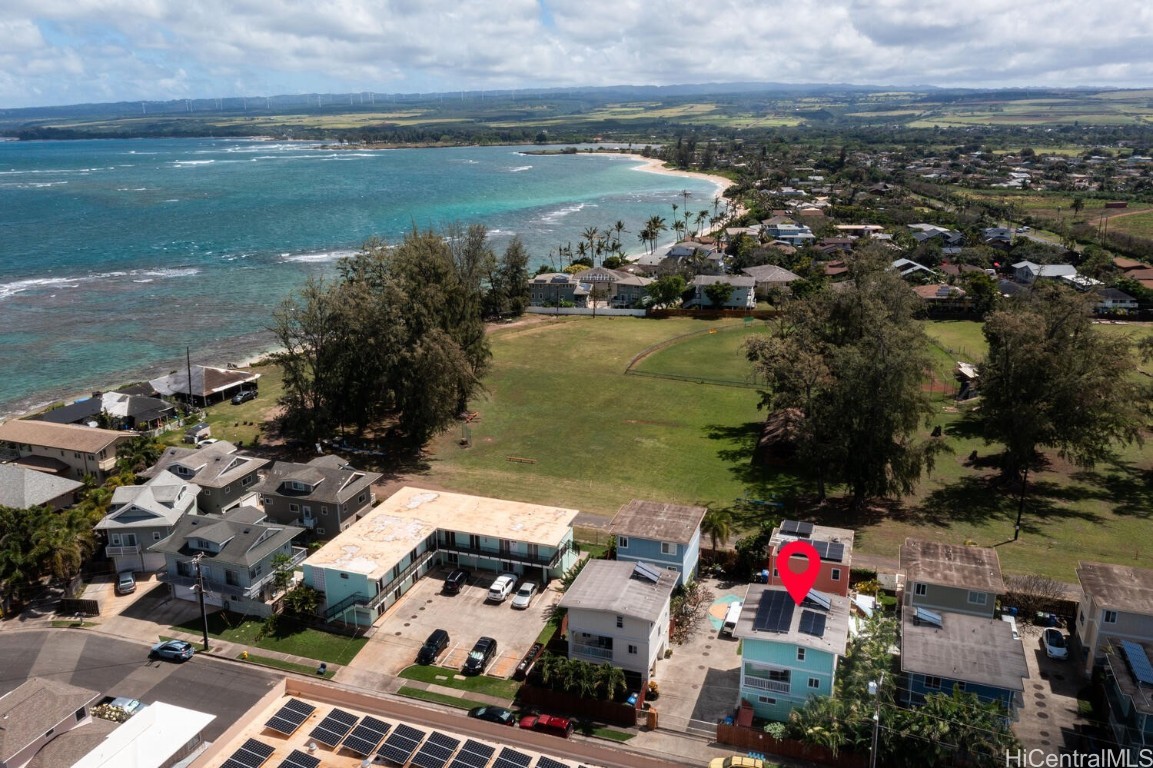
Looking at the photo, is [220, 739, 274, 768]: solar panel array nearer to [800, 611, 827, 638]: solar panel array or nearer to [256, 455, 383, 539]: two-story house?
[256, 455, 383, 539]: two-story house

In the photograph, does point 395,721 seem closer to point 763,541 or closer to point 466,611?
point 466,611

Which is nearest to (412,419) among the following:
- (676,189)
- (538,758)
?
(538,758)

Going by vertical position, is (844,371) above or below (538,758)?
above

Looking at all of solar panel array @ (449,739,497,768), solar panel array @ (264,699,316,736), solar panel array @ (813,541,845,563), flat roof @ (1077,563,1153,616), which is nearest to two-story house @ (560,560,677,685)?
solar panel array @ (449,739,497,768)

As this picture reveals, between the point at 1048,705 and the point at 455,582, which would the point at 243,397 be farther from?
the point at 1048,705

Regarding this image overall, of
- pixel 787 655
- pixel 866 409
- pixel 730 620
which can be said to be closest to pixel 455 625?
pixel 730 620

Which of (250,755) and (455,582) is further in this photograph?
(455,582)
